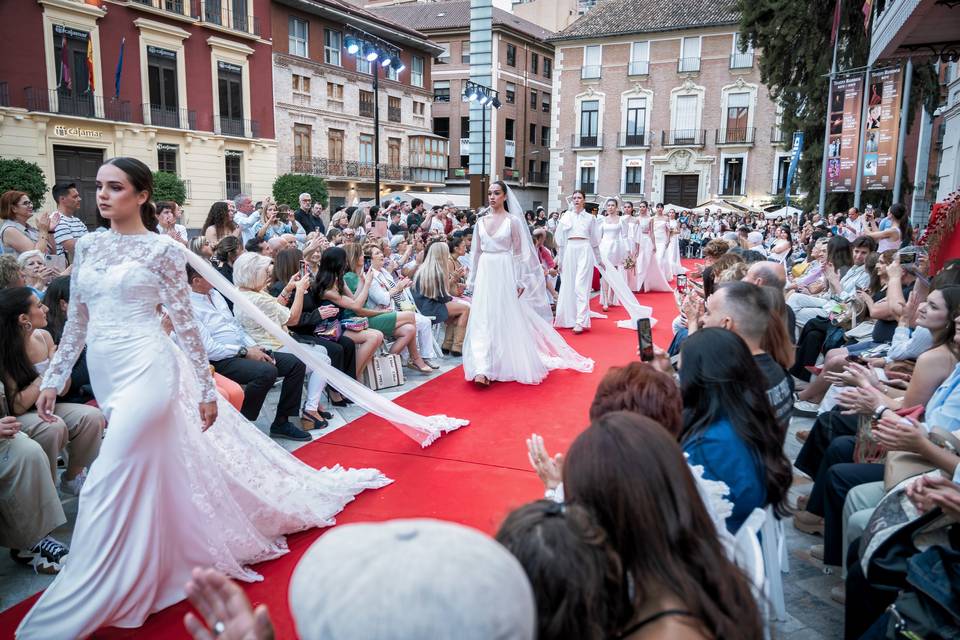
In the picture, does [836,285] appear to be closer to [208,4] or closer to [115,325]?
[115,325]

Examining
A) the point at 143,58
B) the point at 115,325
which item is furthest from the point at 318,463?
the point at 143,58

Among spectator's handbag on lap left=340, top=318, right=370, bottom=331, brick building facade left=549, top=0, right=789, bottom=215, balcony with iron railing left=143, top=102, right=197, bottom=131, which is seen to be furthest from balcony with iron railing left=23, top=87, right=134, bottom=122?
brick building facade left=549, top=0, right=789, bottom=215

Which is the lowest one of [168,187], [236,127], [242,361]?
[242,361]

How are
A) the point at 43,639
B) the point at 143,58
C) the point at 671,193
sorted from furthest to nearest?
the point at 671,193, the point at 143,58, the point at 43,639

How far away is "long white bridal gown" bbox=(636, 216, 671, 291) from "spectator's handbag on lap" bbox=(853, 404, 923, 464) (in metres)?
10.3

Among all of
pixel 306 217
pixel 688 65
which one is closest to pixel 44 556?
pixel 306 217

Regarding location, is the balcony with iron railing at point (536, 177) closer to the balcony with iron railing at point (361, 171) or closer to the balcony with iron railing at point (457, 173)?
the balcony with iron railing at point (457, 173)

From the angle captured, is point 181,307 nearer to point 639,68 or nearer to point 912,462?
point 912,462

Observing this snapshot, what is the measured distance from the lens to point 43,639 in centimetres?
259

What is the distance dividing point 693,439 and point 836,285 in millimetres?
5480

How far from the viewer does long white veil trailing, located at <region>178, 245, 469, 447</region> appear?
3452 millimetres

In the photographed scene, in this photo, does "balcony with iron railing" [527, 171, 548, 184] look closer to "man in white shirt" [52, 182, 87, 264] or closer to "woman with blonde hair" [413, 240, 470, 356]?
"woman with blonde hair" [413, 240, 470, 356]

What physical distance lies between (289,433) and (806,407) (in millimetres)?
4488

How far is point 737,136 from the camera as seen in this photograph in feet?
117
